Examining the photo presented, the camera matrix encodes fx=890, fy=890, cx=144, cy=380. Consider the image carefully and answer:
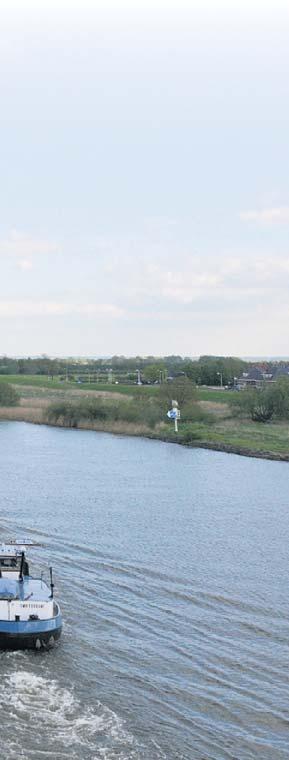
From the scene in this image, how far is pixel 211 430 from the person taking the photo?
78250 mm

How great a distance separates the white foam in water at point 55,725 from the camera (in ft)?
63.9

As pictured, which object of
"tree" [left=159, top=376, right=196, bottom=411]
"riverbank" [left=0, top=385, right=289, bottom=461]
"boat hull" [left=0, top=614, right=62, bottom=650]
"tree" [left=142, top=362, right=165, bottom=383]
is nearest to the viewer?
"boat hull" [left=0, top=614, right=62, bottom=650]

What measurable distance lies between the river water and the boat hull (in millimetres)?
339

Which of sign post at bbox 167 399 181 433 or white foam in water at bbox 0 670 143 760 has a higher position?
sign post at bbox 167 399 181 433

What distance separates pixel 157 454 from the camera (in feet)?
221

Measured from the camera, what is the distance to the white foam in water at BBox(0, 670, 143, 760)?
19484 millimetres

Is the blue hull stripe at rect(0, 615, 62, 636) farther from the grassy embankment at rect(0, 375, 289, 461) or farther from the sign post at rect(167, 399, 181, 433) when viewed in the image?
the sign post at rect(167, 399, 181, 433)

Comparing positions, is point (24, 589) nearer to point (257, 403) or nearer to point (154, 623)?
point (154, 623)

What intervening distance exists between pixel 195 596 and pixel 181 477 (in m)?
25.7

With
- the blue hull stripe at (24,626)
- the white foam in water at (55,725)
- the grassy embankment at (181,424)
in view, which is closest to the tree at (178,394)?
the grassy embankment at (181,424)

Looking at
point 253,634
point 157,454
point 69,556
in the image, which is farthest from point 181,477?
point 253,634

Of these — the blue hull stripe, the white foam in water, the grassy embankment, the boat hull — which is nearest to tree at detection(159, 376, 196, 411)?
the grassy embankment

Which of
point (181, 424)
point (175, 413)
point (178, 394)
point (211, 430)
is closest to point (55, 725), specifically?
point (211, 430)

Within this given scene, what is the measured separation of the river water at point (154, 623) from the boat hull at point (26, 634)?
339 mm
